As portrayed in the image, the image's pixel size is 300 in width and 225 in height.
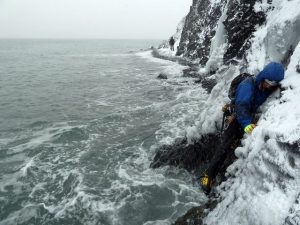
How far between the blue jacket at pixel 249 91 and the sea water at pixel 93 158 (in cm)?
355

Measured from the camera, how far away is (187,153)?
10539 mm

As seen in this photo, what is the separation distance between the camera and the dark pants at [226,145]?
6849 millimetres

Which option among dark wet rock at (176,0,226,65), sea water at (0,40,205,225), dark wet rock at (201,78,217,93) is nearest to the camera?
sea water at (0,40,205,225)

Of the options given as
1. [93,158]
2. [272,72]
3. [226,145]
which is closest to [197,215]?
[226,145]

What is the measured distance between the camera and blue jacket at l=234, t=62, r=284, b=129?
6.21 meters

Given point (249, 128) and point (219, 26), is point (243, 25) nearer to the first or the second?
point (219, 26)

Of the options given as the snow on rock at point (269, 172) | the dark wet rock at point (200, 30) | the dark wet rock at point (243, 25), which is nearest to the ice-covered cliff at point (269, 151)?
the snow on rock at point (269, 172)

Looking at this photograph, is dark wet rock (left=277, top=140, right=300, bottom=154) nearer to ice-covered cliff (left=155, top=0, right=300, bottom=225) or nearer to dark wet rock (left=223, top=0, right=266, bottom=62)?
ice-covered cliff (left=155, top=0, right=300, bottom=225)

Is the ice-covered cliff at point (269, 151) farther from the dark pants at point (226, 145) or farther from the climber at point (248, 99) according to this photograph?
the dark pants at point (226, 145)

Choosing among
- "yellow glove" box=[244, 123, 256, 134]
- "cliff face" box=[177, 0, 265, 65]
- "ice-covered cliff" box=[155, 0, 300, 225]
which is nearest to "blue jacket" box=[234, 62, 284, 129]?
"yellow glove" box=[244, 123, 256, 134]

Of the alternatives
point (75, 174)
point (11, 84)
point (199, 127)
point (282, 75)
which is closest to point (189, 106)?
point (199, 127)

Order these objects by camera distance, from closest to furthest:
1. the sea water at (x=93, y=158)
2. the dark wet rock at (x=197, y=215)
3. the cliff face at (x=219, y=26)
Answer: the dark wet rock at (x=197, y=215) < the sea water at (x=93, y=158) < the cliff face at (x=219, y=26)

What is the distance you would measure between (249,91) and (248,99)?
19 centimetres

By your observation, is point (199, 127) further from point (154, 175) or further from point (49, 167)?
point (49, 167)
